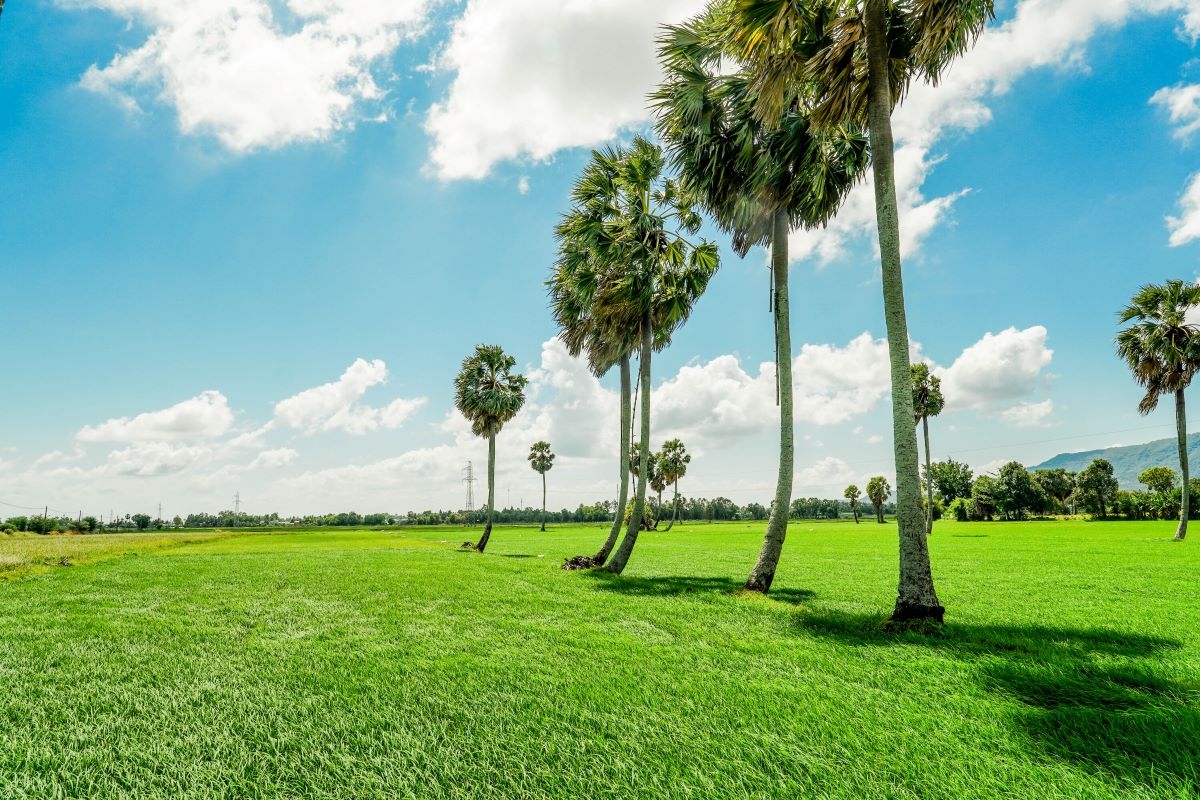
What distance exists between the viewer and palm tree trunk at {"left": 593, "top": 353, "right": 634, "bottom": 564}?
17484 millimetres

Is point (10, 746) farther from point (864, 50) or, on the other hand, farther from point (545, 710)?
point (864, 50)

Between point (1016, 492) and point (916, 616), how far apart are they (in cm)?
9591

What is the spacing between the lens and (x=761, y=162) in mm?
11633

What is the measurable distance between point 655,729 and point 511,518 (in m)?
152

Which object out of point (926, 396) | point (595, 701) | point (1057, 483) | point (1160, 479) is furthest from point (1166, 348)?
point (1057, 483)

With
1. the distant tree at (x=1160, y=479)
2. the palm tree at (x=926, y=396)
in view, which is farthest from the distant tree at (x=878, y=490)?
the palm tree at (x=926, y=396)

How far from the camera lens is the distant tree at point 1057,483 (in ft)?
303

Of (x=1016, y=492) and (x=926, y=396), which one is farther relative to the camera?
(x=1016, y=492)

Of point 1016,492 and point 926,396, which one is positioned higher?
point 926,396

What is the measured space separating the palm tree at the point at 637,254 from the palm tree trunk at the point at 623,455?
1065mm

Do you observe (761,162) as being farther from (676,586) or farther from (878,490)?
(878,490)

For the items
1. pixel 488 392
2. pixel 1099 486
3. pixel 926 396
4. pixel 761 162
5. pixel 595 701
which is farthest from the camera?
pixel 1099 486

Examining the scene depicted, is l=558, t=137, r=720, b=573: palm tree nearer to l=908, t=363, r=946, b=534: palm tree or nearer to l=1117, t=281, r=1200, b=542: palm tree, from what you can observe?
l=1117, t=281, r=1200, b=542: palm tree

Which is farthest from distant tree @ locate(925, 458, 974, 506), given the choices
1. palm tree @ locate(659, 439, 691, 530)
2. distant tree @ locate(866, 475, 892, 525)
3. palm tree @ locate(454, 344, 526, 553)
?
palm tree @ locate(454, 344, 526, 553)
